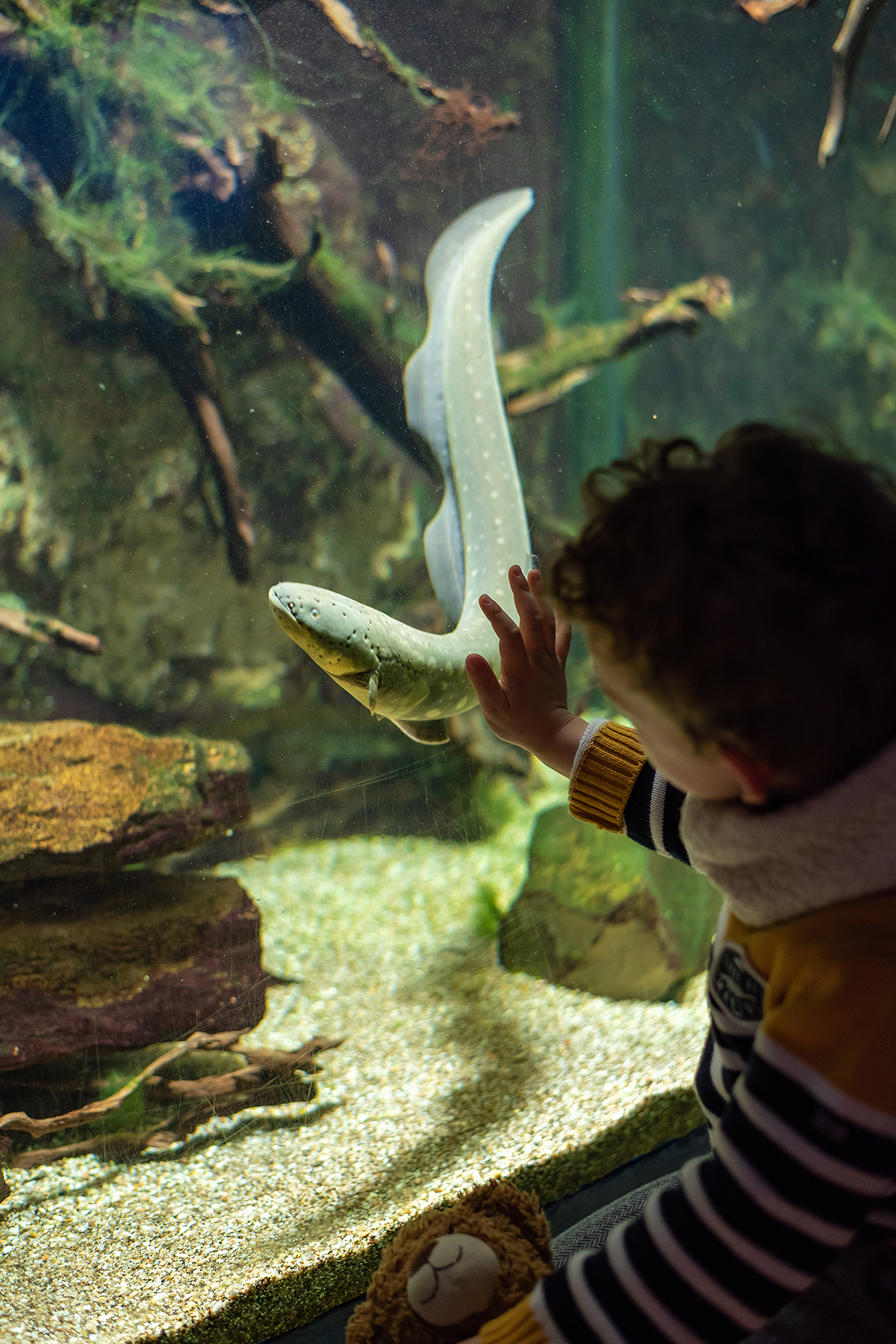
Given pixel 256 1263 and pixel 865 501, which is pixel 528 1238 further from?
pixel 865 501

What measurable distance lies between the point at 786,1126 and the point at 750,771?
0.97 feet

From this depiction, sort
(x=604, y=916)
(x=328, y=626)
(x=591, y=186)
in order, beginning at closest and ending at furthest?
(x=328, y=626) < (x=604, y=916) < (x=591, y=186)

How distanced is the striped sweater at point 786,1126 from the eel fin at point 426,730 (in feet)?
4.16

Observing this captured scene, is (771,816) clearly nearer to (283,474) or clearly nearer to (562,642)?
(562,642)

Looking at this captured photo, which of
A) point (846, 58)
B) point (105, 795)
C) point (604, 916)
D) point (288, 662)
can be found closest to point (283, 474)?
point (288, 662)

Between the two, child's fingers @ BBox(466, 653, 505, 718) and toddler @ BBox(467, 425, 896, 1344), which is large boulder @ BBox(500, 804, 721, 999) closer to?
child's fingers @ BBox(466, 653, 505, 718)

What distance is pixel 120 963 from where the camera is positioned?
1752 millimetres

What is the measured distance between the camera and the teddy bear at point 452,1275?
3.06 ft

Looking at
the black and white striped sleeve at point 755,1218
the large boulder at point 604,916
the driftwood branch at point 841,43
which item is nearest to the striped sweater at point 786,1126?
the black and white striped sleeve at point 755,1218

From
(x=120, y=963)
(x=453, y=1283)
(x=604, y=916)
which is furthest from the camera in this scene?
(x=604, y=916)

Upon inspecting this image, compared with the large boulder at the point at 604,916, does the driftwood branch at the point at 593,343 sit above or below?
above

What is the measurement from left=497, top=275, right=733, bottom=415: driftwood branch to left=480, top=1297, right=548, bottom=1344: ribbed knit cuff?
6.89 ft

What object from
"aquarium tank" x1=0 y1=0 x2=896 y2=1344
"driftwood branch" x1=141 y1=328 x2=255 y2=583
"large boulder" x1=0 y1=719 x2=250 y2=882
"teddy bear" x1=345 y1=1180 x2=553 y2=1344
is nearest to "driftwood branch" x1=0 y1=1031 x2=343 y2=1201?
"aquarium tank" x1=0 y1=0 x2=896 y2=1344

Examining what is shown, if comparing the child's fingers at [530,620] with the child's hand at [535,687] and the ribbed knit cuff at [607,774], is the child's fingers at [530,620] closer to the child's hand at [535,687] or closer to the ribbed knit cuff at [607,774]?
the child's hand at [535,687]
